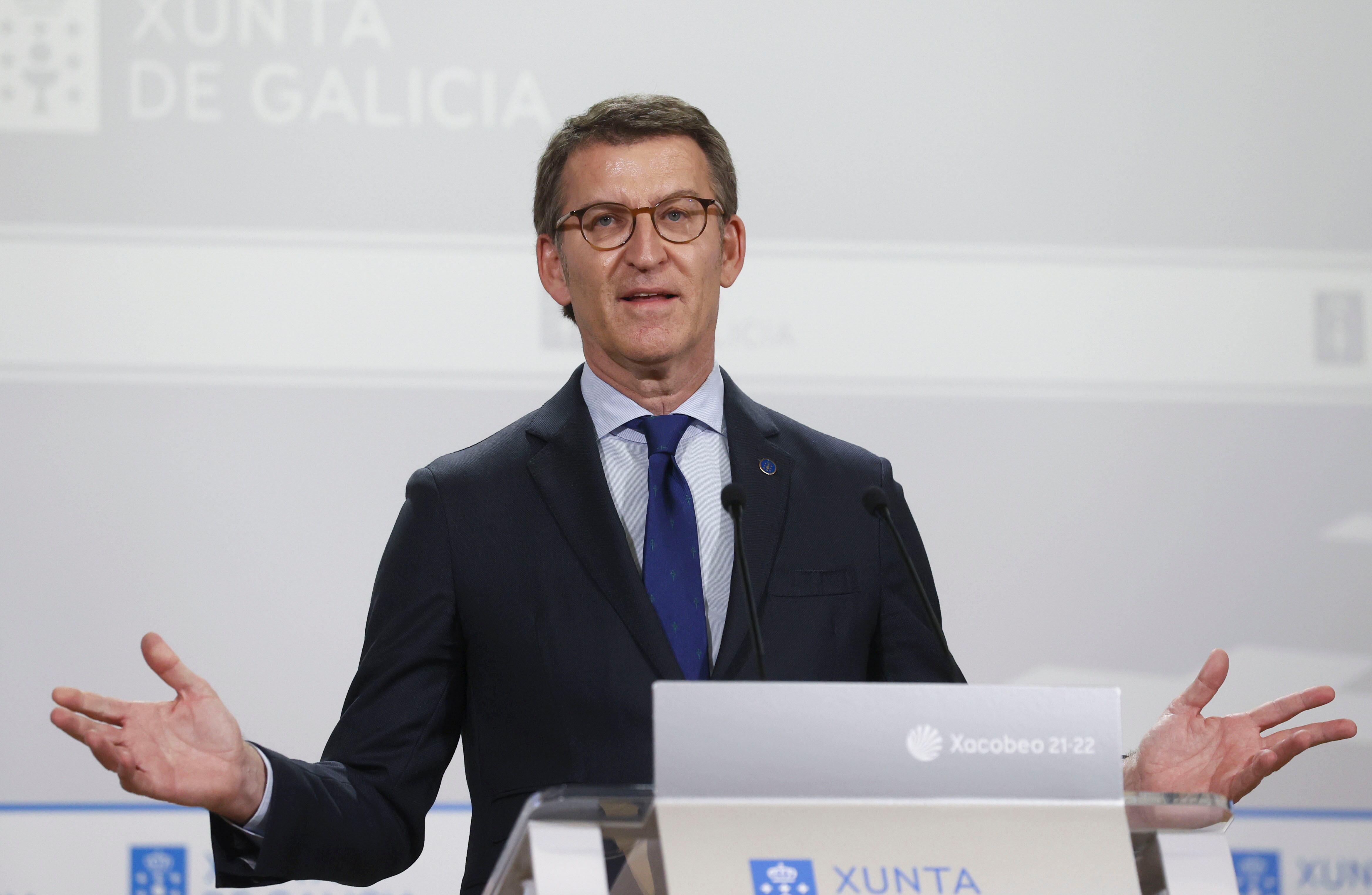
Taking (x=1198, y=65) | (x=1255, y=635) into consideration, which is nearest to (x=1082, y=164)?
(x=1198, y=65)

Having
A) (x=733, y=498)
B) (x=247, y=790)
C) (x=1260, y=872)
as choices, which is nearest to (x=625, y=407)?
(x=733, y=498)

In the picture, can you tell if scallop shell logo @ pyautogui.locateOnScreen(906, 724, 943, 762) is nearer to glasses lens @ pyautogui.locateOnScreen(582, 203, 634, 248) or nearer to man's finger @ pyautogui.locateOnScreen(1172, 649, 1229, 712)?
man's finger @ pyautogui.locateOnScreen(1172, 649, 1229, 712)

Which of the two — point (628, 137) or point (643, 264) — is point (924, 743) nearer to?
point (643, 264)

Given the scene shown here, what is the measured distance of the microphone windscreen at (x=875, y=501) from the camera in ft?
4.76

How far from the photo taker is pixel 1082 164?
9.95 ft

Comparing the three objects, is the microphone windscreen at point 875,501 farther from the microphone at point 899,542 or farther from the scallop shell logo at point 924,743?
the scallop shell logo at point 924,743

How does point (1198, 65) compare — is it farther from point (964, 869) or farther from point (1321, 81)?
point (964, 869)

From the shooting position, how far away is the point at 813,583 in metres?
1.83

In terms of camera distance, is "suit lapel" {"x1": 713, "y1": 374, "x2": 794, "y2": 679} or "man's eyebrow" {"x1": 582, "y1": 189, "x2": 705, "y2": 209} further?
"man's eyebrow" {"x1": 582, "y1": 189, "x2": 705, "y2": 209}

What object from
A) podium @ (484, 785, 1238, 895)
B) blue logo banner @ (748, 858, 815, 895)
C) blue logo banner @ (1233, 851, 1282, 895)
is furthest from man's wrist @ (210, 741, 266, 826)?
blue logo banner @ (1233, 851, 1282, 895)

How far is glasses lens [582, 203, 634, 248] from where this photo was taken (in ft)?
6.07

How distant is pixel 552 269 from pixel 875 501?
74 cm

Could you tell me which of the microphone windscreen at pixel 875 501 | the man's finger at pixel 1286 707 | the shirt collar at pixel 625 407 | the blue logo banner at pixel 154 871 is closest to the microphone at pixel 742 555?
the microphone windscreen at pixel 875 501

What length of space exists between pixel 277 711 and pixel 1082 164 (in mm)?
2161
